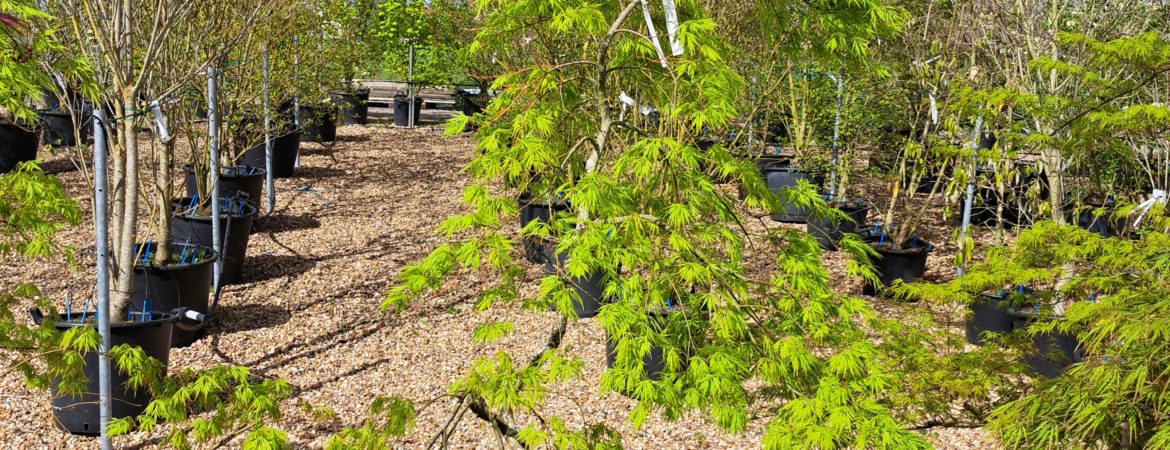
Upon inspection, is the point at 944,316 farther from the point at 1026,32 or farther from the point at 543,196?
the point at 543,196

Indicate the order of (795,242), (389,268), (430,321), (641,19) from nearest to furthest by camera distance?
(795,242) < (641,19) < (430,321) < (389,268)

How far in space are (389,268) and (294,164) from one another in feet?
14.8

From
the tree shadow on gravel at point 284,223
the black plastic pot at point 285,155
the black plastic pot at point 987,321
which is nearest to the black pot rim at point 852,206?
the black plastic pot at point 987,321

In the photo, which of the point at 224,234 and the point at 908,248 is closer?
the point at 224,234

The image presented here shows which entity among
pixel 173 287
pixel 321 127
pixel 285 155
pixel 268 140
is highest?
pixel 268 140

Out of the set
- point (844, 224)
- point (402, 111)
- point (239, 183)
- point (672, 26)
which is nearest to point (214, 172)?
point (239, 183)

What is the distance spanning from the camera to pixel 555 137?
3.88 meters

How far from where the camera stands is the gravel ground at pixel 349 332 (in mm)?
5934

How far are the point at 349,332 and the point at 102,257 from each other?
305 cm

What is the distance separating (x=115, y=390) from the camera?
222 inches

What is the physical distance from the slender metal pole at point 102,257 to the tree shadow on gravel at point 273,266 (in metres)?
3.85

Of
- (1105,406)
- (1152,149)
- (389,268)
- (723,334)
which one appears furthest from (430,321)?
(1152,149)

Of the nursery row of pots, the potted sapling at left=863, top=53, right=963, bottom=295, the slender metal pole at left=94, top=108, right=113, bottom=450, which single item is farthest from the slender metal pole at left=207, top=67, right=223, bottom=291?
the potted sapling at left=863, top=53, right=963, bottom=295

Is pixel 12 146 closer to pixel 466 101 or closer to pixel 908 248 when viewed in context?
pixel 466 101
